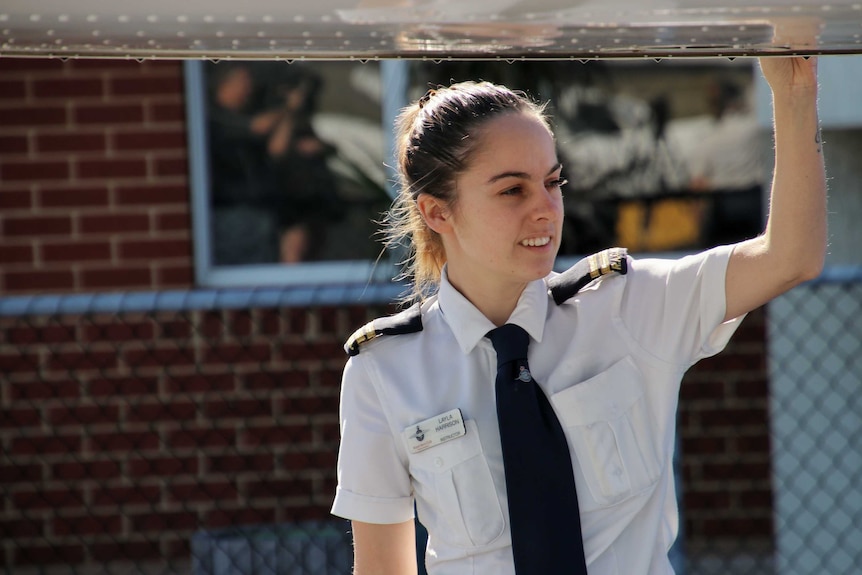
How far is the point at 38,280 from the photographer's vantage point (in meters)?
5.17

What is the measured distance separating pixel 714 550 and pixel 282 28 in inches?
160

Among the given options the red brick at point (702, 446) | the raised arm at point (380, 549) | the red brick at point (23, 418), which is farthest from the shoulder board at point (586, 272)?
the red brick at point (23, 418)

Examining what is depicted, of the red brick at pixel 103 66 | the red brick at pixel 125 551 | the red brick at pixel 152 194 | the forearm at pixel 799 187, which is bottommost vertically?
the red brick at pixel 125 551

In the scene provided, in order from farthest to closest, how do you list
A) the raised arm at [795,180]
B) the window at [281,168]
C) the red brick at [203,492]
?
the window at [281,168] → the red brick at [203,492] → the raised arm at [795,180]

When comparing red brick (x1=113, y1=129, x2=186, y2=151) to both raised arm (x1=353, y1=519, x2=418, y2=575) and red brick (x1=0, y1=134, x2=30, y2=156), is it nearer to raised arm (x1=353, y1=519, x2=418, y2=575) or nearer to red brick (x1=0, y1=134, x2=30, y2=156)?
red brick (x1=0, y1=134, x2=30, y2=156)

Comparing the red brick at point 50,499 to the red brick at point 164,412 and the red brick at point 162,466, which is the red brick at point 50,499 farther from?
the red brick at point 164,412

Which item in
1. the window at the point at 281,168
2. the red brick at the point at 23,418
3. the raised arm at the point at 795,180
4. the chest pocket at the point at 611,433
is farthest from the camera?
the window at the point at 281,168

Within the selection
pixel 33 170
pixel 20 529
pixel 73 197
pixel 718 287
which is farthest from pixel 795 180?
pixel 20 529

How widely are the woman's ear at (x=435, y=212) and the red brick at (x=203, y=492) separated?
317 cm

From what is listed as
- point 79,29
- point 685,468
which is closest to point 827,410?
point 685,468

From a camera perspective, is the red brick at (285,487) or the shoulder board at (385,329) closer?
the shoulder board at (385,329)

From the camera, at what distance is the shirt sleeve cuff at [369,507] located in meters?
2.09

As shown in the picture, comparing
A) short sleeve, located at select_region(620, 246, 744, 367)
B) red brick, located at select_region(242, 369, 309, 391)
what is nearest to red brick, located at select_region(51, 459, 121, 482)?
red brick, located at select_region(242, 369, 309, 391)

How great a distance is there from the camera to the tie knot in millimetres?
2053
